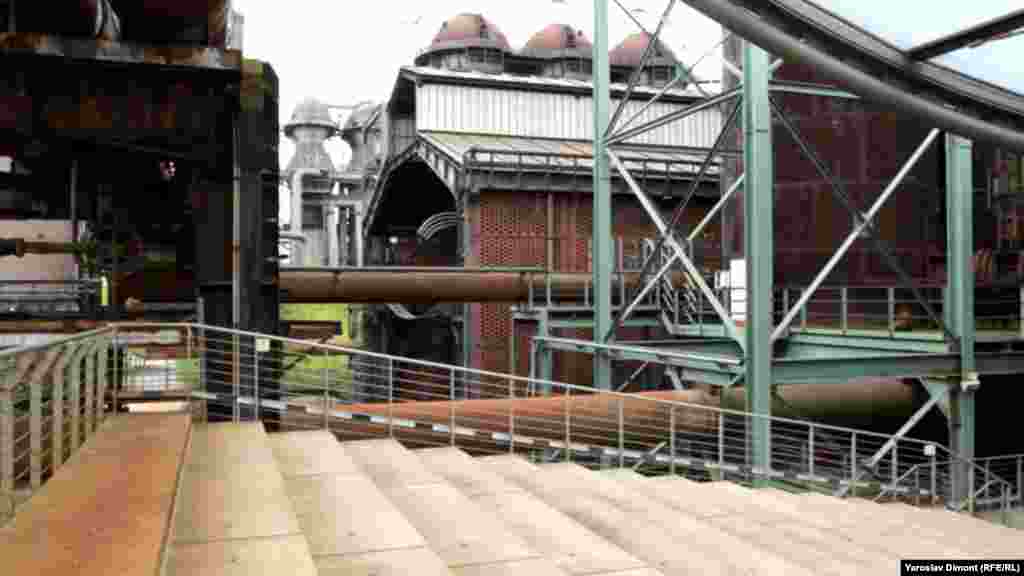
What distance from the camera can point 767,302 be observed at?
11.5 m

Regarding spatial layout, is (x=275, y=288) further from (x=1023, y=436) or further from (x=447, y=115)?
(x=447, y=115)

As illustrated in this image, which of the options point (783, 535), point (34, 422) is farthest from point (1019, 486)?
point (34, 422)

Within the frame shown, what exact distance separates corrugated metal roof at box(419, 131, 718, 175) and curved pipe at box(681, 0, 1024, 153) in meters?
14.6

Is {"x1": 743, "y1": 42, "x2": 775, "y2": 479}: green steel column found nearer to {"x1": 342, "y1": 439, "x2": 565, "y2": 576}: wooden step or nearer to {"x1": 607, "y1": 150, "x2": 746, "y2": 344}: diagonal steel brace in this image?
{"x1": 607, "y1": 150, "x2": 746, "y2": 344}: diagonal steel brace

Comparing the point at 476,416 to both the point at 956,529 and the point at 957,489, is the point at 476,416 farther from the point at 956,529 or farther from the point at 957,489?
the point at 957,489

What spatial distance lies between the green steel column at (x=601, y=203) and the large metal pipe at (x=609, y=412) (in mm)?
2141

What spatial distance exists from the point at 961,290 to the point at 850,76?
7.30 metres

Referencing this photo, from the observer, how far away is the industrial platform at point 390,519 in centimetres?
399

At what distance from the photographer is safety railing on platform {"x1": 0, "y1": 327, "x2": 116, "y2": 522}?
4102mm

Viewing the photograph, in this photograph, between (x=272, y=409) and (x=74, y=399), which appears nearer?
(x=74, y=399)

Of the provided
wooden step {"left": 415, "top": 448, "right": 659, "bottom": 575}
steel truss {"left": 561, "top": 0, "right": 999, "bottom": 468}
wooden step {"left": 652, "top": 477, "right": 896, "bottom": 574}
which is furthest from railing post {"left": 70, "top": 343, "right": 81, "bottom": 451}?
steel truss {"left": 561, "top": 0, "right": 999, "bottom": 468}

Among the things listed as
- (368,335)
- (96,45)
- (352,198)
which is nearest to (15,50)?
(96,45)

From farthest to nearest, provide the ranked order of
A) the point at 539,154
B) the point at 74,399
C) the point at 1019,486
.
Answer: the point at 539,154 < the point at 1019,486 < the point at 74,399

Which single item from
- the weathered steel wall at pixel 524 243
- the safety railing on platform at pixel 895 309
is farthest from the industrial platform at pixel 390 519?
the weathered steel wall at pixel 524 243
